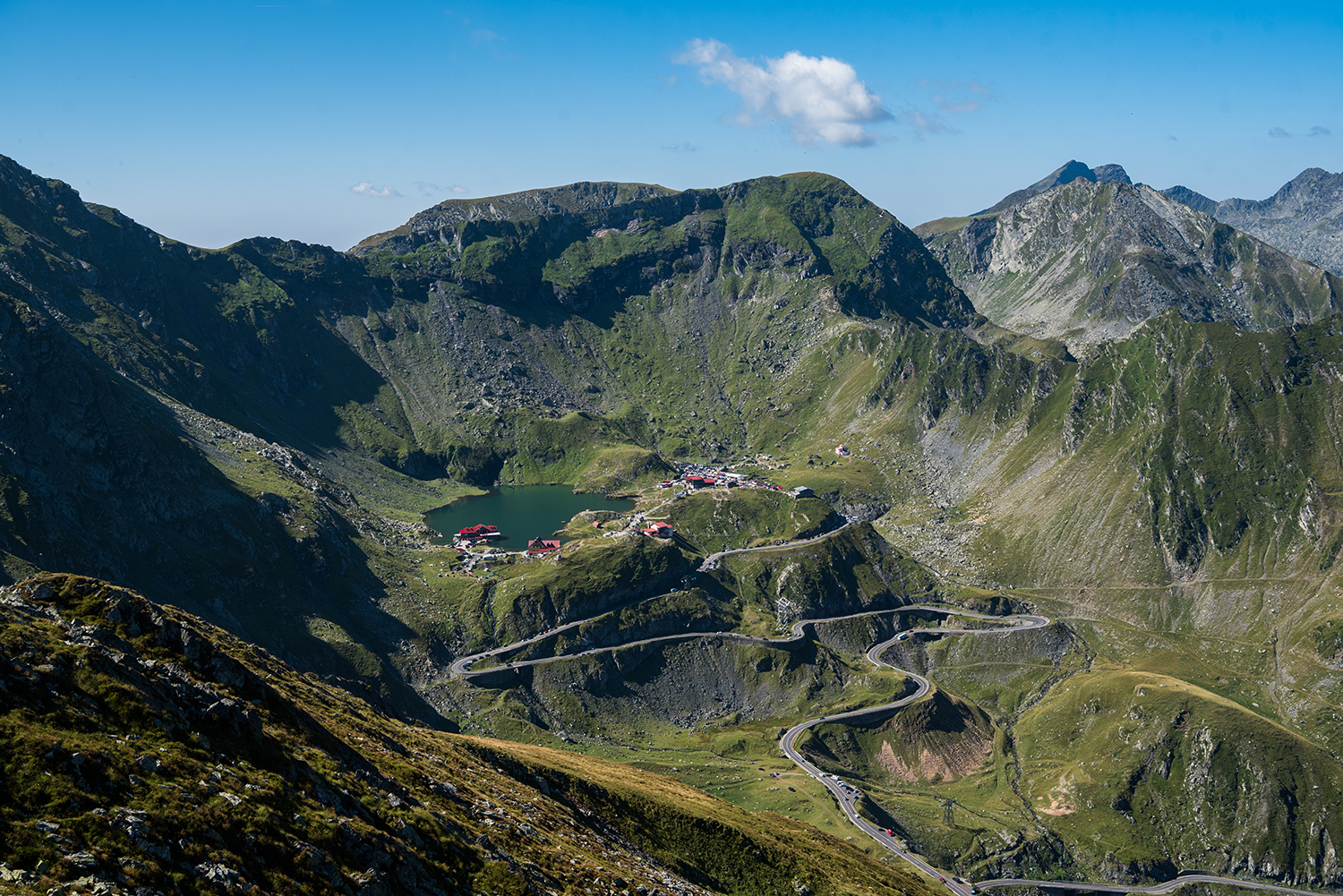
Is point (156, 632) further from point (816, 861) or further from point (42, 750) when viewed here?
point (816, 861)

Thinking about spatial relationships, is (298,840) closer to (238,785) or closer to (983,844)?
(238,785)

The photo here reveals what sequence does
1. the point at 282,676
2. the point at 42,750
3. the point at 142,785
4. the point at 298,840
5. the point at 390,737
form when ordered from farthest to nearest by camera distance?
the point at 282,676, the point at 390,737, the point at 298,840, the point at 142,785, the point at 42,750

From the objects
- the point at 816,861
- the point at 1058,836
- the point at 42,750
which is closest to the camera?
the point at 42,750

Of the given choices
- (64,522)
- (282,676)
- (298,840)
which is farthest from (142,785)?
(64,522)

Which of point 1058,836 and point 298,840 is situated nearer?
point 298,840

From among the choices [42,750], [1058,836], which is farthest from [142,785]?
[1058,836]

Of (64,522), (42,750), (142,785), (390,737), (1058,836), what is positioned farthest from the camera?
(1058,836)

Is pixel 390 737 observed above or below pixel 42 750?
below

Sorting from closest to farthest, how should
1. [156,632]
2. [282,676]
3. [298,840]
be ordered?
[298,840], [156,632], [282,676]

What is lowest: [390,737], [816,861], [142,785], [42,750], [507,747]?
[816,861]
